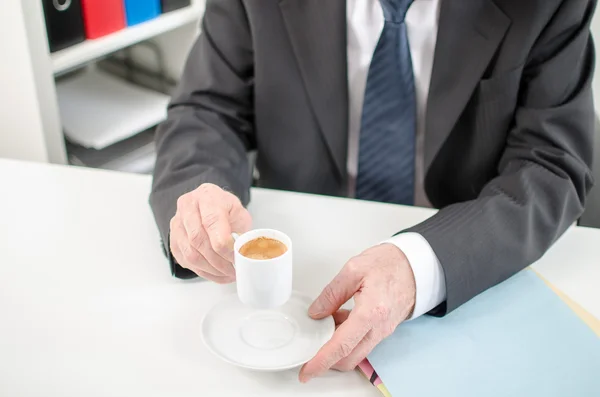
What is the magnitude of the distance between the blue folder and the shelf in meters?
1.36

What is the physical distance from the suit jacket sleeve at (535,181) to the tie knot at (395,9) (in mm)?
226

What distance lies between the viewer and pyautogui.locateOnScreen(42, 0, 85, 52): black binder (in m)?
1.88

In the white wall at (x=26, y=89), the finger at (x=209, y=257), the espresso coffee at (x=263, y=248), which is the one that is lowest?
the white wall at (x=26, y=89)

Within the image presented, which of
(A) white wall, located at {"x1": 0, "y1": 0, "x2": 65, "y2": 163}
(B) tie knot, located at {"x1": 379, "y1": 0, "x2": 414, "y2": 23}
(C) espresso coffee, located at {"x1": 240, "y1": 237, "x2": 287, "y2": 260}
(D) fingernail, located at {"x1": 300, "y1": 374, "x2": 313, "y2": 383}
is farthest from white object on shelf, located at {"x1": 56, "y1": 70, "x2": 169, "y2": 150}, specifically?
(D) fingernail, located at {"x1": 300, "y1": 374, "x2": 313, "y2": 383}

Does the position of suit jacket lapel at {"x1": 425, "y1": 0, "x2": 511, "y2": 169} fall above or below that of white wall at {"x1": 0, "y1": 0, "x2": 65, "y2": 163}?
above

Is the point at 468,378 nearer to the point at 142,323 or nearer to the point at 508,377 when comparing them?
the point at 508,377

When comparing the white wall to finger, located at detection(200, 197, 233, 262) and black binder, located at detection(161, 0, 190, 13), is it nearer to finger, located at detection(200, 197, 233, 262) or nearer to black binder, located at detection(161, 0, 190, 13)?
black binder, located at detection(161, 0, 190, 13)

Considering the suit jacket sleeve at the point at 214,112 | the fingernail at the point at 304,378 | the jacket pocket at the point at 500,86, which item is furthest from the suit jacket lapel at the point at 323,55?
the fingernail at the point at 304,378

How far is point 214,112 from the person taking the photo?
4.33 feet

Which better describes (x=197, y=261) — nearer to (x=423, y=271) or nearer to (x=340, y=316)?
(x=340, y=316)

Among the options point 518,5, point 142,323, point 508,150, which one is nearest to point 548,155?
point 508,150

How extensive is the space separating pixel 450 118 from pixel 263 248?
491mm

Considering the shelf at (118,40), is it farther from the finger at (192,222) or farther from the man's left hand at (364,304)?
the man's left hand at (364,304)

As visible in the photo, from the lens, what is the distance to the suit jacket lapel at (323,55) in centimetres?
124
